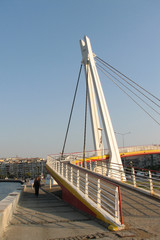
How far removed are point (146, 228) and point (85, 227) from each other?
1568 mm

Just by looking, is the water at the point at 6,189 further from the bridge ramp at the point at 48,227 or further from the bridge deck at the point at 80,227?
the bridge deck at the point at 80,227

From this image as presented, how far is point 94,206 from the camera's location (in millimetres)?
6531

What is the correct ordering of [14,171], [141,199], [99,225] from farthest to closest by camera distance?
[14,171], [141,199], [99,225]

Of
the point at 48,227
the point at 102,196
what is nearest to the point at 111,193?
the point at 102,196

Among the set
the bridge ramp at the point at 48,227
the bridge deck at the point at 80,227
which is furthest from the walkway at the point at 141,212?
the bridge ramp at the point at 48,227

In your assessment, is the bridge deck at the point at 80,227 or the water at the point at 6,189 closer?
the bridge deck at the point at 80,227

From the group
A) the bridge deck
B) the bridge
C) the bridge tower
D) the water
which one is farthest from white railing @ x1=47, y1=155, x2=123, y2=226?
the water

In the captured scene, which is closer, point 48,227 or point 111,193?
point 48,227

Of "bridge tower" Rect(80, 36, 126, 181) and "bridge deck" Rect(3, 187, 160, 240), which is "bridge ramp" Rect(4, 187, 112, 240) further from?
"bridge tower" Rect(80, 36, 126, 181)

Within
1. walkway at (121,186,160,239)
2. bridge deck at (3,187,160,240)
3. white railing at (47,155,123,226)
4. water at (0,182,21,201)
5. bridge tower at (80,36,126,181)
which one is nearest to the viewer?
Answer: bridge deck at (3,187,160,240)

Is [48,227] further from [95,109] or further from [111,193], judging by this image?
[95,109]

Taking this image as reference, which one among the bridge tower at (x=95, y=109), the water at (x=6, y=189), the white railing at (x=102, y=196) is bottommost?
the water at (x=6, y=189)

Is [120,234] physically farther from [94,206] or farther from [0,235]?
[0,235]

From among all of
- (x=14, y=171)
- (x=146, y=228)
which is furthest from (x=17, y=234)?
(x=14, y=171)
